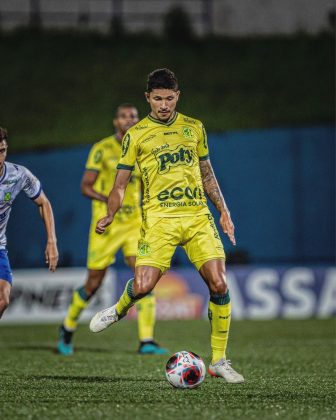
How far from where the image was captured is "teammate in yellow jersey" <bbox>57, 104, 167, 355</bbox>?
939 cm

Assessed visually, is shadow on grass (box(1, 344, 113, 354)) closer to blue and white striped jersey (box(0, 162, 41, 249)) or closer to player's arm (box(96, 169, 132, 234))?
blue and white striped jersey (box(0, 162, 41, 249))

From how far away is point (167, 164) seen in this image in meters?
6.62

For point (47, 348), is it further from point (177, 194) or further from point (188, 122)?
point (188, 122)

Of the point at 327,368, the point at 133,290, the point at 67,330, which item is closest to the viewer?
the point at 133,290

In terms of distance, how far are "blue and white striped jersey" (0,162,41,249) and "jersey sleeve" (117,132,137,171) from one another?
2.69ft

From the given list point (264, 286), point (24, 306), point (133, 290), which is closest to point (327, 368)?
point (133, 290)

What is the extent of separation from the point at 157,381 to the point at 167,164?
63.1 inches

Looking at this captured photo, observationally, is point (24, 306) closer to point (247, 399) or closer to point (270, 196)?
point (270, 196)

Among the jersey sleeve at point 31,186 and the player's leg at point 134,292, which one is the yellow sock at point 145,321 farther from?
the jersey sleeve at point 31,186

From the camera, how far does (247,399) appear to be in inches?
221

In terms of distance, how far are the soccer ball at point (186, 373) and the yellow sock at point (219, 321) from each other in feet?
1.38

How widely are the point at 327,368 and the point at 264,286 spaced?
7.77 m

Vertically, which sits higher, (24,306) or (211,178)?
(211,178)

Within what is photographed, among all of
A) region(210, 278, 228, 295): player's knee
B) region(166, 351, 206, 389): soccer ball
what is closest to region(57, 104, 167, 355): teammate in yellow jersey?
region(210, 278, 228, 295): player's knee
